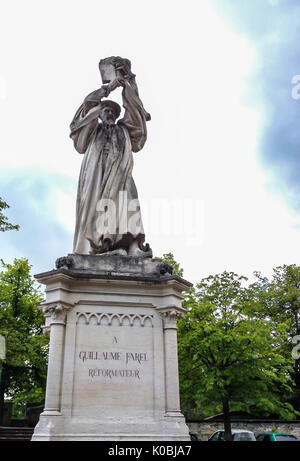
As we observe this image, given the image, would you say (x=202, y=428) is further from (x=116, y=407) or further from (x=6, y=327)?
(x=116, y=407)

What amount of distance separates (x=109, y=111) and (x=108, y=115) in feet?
0.33

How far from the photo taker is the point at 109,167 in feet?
27.5

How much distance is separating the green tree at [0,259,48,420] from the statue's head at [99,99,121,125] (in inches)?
658

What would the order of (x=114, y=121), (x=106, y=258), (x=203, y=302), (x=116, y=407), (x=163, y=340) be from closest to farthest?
(x=116, y=407), (x=163, y=340), (x=106, y=258), (x=114, y=121), (x=203, y=302)

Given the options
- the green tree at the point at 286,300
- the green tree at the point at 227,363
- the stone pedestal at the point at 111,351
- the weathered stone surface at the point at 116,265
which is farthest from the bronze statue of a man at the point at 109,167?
the green tree at the point at 286,300

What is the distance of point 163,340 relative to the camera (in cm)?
668

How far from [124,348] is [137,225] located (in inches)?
96.4

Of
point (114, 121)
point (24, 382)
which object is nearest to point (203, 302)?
point (24, 382)

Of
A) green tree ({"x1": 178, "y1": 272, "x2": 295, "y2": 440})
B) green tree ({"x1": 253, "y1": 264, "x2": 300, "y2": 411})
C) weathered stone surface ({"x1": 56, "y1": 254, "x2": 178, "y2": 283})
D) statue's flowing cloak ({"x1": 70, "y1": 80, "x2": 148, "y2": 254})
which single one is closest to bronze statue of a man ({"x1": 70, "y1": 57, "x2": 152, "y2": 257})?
statue's flowing cloak ({"x1": 70, "y1": 80, "x2": 148, "y2": 254})

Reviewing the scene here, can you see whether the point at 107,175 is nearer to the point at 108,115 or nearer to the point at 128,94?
the point at 108,115

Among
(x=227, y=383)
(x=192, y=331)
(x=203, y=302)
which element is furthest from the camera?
(x=203, y=302)

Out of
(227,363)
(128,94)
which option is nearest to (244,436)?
(227,363)

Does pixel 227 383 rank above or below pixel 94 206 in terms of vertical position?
below

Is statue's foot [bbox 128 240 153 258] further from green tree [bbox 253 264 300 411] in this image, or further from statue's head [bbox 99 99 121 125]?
green tree [bbox 253 264 300 411]
